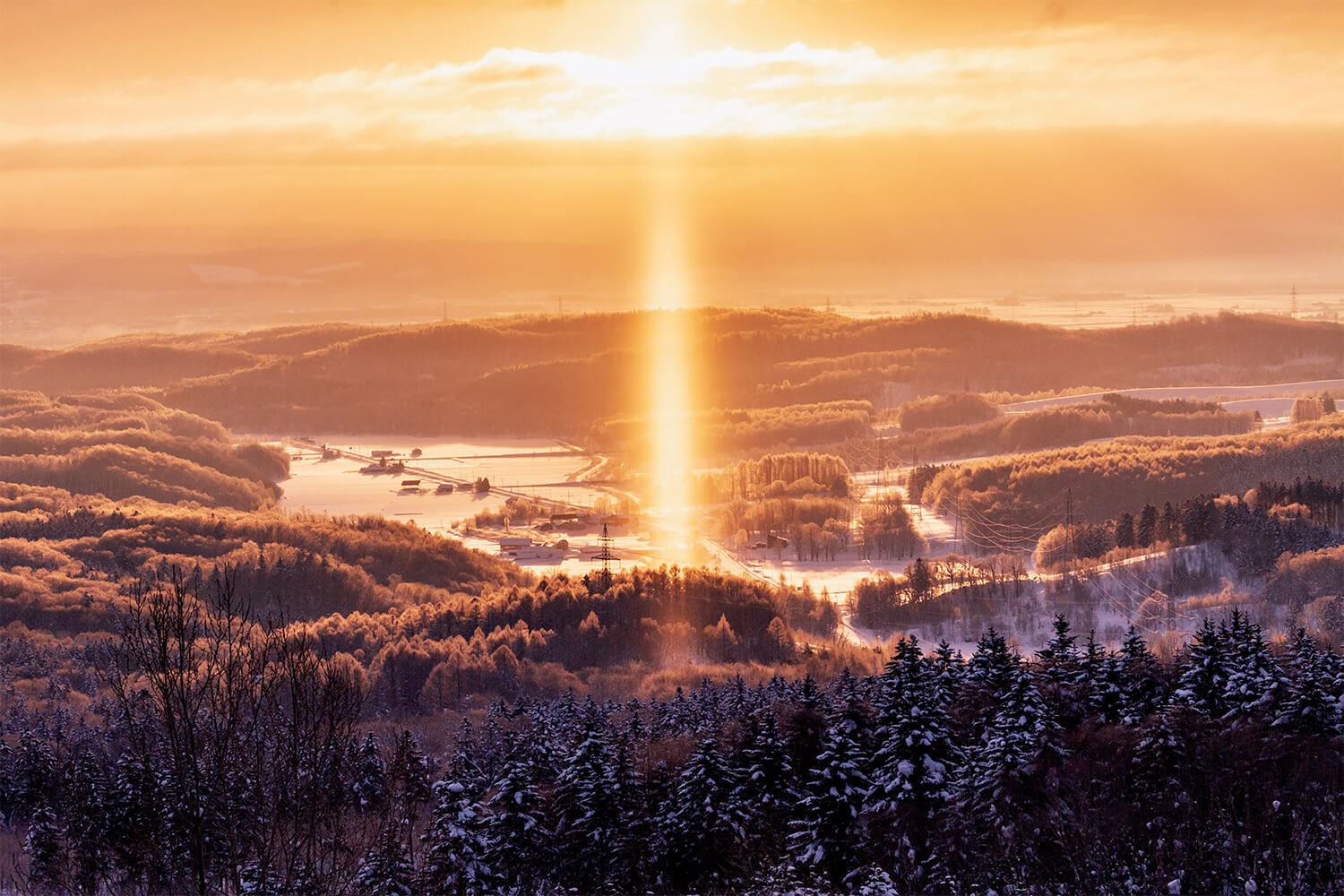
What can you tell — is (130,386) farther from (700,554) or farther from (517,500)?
(700,554)

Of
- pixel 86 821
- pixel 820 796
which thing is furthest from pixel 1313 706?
pixel 86 821

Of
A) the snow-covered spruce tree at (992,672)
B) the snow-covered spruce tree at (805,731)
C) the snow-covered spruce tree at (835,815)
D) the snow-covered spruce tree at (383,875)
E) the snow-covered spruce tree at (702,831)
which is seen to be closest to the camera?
the snow-covered spruce tree at (383,875)

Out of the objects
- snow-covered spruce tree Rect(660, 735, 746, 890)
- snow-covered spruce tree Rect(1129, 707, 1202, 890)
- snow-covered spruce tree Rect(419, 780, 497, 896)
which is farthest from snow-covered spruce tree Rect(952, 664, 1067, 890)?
snow-covered spruce tree Rect(419, 780, 497, 896)

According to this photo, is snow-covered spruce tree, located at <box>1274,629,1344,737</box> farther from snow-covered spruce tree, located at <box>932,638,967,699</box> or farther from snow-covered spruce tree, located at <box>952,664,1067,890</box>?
snow-covered spruce tree, located at <box>932,638,967,699</box>

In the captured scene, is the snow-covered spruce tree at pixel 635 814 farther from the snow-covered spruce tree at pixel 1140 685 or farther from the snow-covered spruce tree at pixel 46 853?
the snow-covered spruce tree at pixel 46 853

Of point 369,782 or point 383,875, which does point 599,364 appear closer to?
point 369,782

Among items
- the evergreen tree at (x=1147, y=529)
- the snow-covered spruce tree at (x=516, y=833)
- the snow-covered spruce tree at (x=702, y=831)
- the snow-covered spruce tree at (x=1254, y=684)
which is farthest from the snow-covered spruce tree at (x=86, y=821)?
the evergreen tree at (x=1147, y=529)
